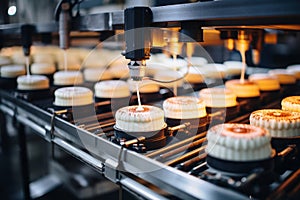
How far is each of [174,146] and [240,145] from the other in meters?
0.31

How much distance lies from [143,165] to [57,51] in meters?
2.52

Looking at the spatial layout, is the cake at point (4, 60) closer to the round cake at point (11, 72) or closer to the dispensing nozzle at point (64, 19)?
the round cake at point (11, 72)

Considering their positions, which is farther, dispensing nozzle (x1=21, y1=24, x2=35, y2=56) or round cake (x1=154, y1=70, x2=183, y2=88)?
round cake (x1=154, y1=70, x2=183, y2=88)

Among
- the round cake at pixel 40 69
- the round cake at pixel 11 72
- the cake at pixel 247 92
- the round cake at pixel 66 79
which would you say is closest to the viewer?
the cake at pixel 247 92

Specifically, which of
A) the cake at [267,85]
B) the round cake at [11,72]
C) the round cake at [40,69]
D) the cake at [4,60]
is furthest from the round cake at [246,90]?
the cake at [4,60]

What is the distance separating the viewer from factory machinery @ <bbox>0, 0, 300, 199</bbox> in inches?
30.5

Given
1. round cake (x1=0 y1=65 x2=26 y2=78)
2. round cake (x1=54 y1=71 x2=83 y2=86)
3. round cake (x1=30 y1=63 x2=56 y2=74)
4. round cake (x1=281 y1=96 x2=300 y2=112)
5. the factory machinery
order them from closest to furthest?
the factory machinery < round cake (x1=281 y1=96 x2=300 y2=112) < round cake (x1=54 y1=71 x2=83 y2=86) < round cake (x1=0 y1=65 x2=26 y2=78) < round cake (x1=30 y1=63 x2=56 y2=74)

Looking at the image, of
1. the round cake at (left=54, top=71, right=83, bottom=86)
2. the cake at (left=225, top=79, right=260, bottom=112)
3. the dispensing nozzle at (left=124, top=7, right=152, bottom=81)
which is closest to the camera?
the dispensing nozzle at (left=124, top=7, right=152, bottom=81)

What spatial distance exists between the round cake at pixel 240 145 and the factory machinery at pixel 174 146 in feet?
0.12

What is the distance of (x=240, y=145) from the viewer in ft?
2.85

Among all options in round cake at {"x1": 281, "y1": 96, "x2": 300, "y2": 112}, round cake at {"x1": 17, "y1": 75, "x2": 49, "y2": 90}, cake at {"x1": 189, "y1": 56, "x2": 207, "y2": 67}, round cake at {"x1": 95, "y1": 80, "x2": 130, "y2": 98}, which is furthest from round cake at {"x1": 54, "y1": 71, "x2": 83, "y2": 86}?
round cake at {"x1": 281, "y1": 96, "x2": 300, "y2": 112}

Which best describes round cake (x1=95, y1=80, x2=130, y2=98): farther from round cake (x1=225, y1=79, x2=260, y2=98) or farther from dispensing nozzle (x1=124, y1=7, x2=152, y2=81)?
dispensing nozzle (x1=124, y1=7, x2=152, y2=81)

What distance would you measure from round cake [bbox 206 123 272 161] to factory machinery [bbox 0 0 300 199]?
0.12ft

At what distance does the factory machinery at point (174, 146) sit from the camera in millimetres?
776
